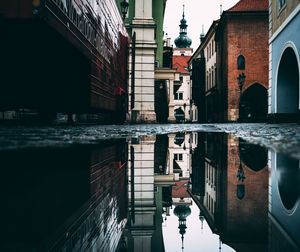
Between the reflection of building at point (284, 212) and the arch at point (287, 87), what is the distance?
13.9 metres

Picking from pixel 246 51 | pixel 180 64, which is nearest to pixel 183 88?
pixel 180 64

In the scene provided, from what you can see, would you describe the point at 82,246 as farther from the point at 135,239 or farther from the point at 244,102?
the point at 244,102

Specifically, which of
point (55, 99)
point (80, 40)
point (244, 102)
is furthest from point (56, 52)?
point (244, 102)

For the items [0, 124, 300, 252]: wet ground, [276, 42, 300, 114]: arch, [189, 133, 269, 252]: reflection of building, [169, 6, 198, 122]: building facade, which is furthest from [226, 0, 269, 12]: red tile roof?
[0, 124, 300, 252]: wet ground

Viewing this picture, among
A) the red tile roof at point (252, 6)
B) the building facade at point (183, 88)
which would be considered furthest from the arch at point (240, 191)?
the building facade at point (183, 88)

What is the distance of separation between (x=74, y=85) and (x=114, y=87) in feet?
11.5

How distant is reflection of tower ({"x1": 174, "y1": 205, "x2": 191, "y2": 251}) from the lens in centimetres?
94

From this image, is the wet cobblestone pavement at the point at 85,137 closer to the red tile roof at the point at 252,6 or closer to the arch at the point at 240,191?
the arch at the point at 240,191

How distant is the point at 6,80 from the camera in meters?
7.56

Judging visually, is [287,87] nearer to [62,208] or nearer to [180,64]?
[62,208]

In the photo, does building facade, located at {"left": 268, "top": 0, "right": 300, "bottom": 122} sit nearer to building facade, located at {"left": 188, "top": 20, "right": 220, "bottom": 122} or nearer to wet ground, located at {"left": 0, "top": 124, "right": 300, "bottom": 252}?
wet ground, located at {"left": 0, "top": 124, "right": 300, "bottom": 252}

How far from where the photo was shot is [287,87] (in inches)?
564

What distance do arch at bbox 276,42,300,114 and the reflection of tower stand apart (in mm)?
14272

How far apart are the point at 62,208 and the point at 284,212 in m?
0.65
